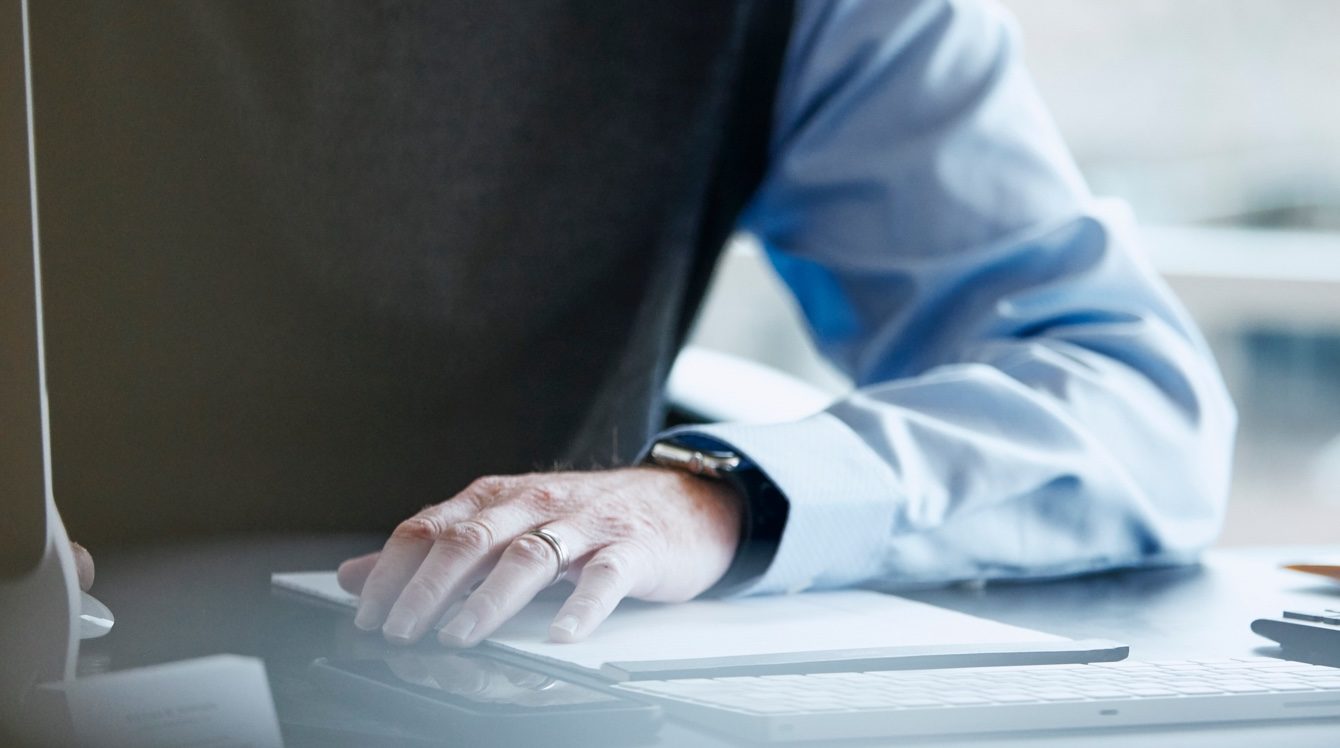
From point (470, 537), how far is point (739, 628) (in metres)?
0.09

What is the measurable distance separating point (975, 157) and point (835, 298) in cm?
14

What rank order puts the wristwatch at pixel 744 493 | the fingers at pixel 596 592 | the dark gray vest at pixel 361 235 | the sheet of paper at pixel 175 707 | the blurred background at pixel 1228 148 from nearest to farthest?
the sheet of paper at pixel 175 707 → the fingers at pixel 596 592 → the wristwatch at pixel 744 493 → the dark gray vest at pixel 361 235 → the blurred background at pixel 1228 148

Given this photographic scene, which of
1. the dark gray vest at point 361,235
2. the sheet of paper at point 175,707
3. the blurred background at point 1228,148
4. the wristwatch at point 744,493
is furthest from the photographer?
the blurred background at point 1228,148

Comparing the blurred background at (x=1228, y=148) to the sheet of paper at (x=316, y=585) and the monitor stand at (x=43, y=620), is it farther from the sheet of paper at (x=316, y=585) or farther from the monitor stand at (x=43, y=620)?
the monitor stand at (x=43, y=620)

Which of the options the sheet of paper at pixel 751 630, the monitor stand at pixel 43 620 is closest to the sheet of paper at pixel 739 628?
the sheet of paper at pixel 751 630

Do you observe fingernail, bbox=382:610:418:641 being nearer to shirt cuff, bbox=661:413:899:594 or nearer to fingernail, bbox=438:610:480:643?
fingernail, bbox=438:610:480:643

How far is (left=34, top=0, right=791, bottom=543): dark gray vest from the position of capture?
640 mm

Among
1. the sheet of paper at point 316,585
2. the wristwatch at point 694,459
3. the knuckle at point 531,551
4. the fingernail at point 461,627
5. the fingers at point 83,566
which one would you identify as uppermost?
the wristwatch at point 694,459

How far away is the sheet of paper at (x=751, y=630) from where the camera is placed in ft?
1.26

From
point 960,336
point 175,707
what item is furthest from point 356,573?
point 960,336

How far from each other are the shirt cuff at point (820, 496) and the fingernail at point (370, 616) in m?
0.15

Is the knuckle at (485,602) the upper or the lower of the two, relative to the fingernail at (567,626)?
upper

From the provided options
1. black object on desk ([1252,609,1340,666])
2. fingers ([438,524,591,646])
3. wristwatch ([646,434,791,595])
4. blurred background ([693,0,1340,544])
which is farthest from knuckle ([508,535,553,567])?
blurred background ([693,0,1340,544])

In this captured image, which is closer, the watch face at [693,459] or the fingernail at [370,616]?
the fingernail at [370,616]
